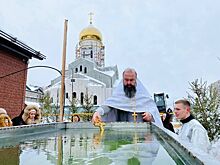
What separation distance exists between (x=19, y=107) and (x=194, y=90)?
6.81 metres

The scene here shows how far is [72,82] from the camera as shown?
102 feet

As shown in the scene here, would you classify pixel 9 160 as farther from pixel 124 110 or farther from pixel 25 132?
pixel 124 110

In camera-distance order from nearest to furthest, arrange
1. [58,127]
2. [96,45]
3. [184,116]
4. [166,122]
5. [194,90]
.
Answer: [184,116], [58,127], [166,122], [194,90], [96,45]

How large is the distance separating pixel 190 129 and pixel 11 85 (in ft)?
26.5

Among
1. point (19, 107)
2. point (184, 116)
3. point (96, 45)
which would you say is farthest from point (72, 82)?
point (184, 116)

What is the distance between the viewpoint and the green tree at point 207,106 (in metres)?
9.06

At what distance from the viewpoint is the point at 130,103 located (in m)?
3.87

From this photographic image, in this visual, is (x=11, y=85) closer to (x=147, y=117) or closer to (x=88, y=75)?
(x=147, y=117)

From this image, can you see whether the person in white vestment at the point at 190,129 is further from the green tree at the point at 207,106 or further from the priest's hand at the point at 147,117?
the green tree at the point at 207,106

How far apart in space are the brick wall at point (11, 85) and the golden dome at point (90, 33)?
30290 millimetres

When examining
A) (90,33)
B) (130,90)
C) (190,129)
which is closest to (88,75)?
(90,33)

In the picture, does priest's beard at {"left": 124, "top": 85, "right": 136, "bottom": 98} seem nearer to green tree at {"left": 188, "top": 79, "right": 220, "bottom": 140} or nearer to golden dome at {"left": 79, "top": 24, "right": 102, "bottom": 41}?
green tree at {"left": 188, "top": 79, "right": 220, "bottom": 140}

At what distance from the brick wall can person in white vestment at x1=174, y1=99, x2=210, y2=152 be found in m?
7.23

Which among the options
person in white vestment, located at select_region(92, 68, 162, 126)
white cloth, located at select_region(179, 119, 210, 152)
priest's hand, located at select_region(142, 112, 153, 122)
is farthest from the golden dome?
white cloth, located at select_region(179, 119, 210, 152)
